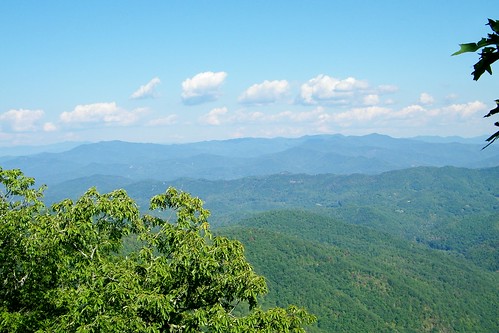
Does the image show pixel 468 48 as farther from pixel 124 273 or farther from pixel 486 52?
pixel 124 273

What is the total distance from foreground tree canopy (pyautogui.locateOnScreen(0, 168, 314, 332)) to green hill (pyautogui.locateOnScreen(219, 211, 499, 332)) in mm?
124997

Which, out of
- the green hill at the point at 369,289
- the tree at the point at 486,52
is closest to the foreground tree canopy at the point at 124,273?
the tree at the point at 486,52

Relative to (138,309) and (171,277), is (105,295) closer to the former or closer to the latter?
(138,309)

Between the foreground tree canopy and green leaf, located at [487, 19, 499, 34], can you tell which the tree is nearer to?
green leaf, located at [487, 19, 499, 34]

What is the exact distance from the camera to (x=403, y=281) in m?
170

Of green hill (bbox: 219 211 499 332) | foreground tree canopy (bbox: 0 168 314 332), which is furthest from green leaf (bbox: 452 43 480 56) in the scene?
green hill (bbox: 219 211 499 332)

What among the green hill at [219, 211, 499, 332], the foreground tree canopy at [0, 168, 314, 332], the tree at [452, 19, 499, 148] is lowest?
the green hill at [219, 211, 499, 332]

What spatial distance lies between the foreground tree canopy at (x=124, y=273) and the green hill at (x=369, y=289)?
410 ft

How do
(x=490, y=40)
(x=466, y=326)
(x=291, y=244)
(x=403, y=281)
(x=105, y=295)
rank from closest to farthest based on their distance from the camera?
(x=490, y=40) → (x=105, y=295) → (x=466, y=326) → (x=403, y=281) → (x=291, y=244)

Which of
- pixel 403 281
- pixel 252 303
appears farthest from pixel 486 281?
pixel 252 303

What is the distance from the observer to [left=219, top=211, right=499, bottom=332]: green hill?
474 feet

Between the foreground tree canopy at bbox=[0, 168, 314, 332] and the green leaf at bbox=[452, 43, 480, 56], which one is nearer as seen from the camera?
the green leaf at bbox=[452, 43, 480, 56]

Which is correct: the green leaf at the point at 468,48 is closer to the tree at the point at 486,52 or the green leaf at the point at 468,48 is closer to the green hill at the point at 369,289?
the tree at the point at 486,52

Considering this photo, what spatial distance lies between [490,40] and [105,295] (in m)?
9.81
